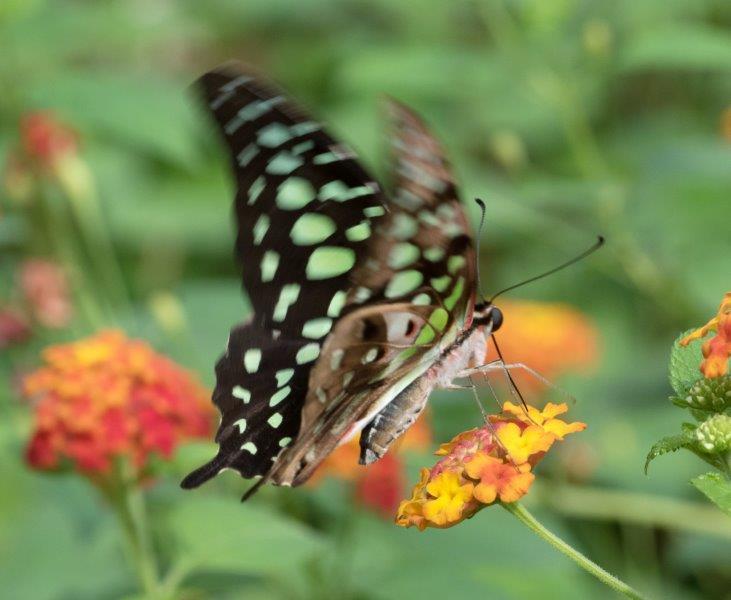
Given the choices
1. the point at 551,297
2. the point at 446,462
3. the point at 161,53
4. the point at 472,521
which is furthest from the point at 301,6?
the point at 446,462

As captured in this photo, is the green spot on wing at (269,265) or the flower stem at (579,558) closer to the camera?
the flower stem at (579,558)

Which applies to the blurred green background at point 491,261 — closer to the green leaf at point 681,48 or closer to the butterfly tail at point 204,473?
the green leaf at point 681,48

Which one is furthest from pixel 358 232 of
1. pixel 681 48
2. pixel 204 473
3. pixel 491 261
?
pixel 491 261

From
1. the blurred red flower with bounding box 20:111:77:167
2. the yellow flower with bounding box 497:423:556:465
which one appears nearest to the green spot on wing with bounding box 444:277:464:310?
the yellow flower with bounding box 497:423:556:465

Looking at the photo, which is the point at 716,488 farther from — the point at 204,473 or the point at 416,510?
the point at 204,473

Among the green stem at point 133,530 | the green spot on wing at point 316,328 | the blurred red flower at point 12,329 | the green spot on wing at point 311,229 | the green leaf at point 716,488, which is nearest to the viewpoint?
the green leaf at point 716,488

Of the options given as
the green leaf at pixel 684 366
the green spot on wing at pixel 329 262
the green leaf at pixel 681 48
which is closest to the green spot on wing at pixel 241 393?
the green spot on wing at pixel 329 262

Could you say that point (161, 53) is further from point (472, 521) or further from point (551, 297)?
point (472, 521)
